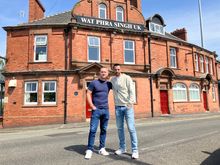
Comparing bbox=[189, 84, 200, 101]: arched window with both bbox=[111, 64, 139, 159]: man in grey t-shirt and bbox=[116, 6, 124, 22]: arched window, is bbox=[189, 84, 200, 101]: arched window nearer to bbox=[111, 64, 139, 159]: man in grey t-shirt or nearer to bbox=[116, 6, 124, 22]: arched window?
bbox=[116, 6, 124, 22]: arched window

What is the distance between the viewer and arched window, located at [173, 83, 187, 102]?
2406 centimetres

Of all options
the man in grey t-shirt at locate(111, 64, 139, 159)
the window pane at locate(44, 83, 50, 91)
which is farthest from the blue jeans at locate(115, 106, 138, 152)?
the window pane at locate(44, 83, 50, 91)

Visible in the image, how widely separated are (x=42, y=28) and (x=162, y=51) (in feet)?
39.7

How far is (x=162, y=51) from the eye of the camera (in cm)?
2383

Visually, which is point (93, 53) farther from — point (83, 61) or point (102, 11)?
point (102, 11)

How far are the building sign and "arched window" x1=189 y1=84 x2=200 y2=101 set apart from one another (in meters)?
9.30

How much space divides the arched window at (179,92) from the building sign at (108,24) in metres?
7.25

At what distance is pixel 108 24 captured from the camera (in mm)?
20703

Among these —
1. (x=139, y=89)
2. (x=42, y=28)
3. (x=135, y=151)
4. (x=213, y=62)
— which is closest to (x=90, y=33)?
(x=42, y=28)

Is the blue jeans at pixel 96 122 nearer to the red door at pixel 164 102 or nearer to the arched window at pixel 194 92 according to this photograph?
the red door at pixel 164 102

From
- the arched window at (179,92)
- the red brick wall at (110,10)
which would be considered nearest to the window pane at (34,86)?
the red brick wall at (110,10)

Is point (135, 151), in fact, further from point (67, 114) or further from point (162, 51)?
point (162, 51)

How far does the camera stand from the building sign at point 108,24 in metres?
19.8

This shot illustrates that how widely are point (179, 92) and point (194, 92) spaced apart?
2.82 meters
